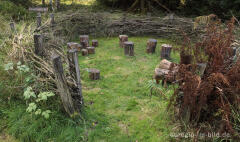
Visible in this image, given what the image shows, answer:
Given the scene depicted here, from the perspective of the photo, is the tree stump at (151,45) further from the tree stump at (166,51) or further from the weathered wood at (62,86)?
the weathered wood at (62,86)

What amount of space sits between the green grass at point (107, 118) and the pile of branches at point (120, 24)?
9.50ft

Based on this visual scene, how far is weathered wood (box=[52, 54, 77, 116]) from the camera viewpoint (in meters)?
2.70

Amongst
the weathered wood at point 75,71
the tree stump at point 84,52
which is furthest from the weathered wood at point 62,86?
the tree stump at point 84,52

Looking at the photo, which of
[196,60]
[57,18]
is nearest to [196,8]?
[57,18]

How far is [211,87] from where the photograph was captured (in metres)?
2.55

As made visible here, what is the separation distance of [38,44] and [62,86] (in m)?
0.92

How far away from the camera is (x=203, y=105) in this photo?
2764 mm

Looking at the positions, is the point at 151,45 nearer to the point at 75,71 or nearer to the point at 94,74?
the point at 94,74

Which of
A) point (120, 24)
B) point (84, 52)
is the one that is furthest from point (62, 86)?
point (120, 24)

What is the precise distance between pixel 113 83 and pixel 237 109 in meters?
2.48

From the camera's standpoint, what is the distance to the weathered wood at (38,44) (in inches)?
126

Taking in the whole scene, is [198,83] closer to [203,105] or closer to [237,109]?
[203,105]

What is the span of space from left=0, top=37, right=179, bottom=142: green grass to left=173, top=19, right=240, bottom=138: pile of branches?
0.51 metres

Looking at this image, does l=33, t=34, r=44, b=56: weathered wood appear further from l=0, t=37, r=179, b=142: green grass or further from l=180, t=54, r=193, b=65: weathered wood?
l=180, t=54, r=193, b=65: weathered wood
